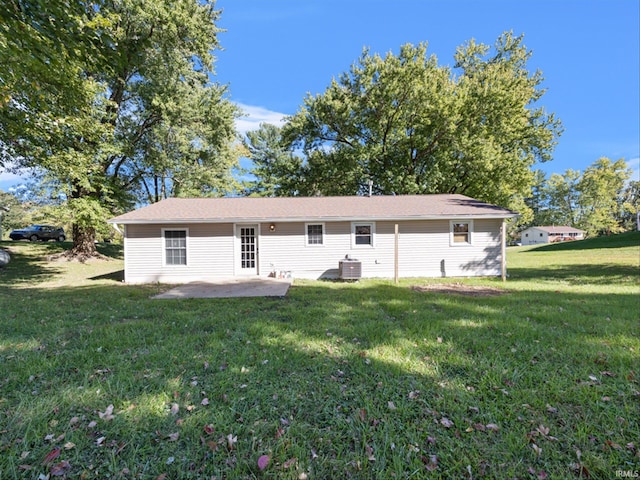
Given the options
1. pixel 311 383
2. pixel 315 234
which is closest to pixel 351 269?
pixel 315 234

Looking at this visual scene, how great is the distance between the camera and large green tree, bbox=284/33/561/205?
17.0m

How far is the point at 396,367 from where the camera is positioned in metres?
3.26

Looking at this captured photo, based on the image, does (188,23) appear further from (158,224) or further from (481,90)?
(481,90)

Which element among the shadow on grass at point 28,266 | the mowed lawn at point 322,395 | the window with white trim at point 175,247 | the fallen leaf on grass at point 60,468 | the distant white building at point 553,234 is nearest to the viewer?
the fallen leaf on grass at point 60,468

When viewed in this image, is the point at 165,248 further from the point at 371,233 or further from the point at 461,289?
the point at 461,289

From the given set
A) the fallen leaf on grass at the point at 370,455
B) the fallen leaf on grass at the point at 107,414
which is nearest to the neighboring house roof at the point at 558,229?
the fallen leaf on grass at the point at 370,455

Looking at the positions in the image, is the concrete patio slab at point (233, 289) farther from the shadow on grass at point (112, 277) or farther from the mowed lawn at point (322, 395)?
the shadow on grass at point (112, 277)

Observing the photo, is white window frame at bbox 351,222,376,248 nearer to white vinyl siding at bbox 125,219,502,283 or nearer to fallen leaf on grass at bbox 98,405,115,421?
white vinyl siding at bbox 125,219,502,283

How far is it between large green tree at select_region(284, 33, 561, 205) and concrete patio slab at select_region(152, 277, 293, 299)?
11512mm

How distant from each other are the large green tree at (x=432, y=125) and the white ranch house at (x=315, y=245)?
274 inches

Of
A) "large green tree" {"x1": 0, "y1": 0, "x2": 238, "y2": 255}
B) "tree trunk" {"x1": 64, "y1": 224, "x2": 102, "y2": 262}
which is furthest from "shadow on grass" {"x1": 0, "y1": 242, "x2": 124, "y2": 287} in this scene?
"large green tree" {"x1": 0, "y1": 0, "x2": 238, "y2": 255}

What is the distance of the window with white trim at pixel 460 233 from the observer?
11.3 m

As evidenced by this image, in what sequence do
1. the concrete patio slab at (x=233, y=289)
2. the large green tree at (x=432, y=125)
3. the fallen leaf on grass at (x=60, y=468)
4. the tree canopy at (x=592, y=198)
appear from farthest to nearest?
the tree canopy at (x=592, y=198) → the large green tree at (x=432, y=125) → the concrete patio slab at (x=233, y=289) → the fallen leaf on grass at (x=60, y=468)

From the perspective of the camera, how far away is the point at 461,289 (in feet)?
28.2
